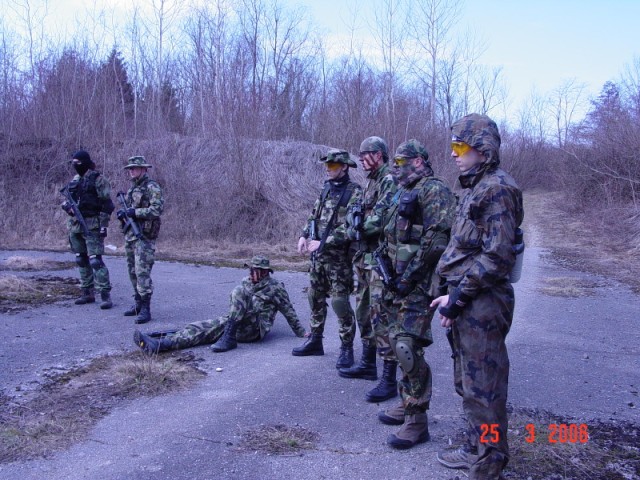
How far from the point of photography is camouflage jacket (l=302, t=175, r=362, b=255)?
536 centimetres

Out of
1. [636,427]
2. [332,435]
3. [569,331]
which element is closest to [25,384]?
[332,435]

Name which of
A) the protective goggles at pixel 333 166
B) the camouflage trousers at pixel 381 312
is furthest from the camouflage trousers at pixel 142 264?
the camouflage trousers at pixel 381 312

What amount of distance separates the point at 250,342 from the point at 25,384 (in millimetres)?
2264

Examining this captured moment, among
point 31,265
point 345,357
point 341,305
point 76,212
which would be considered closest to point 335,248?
point 341,305

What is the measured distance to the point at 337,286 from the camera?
5441mm

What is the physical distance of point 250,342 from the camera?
637cm

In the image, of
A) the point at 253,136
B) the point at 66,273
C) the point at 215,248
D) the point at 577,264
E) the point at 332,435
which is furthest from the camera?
the point at 253,136

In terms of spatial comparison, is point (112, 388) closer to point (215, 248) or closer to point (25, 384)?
point (25, 384)

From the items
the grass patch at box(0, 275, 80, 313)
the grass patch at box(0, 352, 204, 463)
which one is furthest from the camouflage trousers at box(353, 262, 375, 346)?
the grass patch at box(0, 275, 80, 313)

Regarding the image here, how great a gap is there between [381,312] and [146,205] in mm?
4363

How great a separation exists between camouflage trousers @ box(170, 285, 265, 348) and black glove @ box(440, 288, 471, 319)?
3.33 metres

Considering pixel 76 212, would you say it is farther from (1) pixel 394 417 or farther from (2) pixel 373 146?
(1) pixel 394 417

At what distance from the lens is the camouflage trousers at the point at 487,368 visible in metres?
3.07

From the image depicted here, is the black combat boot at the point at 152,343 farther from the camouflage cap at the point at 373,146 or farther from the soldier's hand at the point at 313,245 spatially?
the camouflage cap at the point at 373,146
